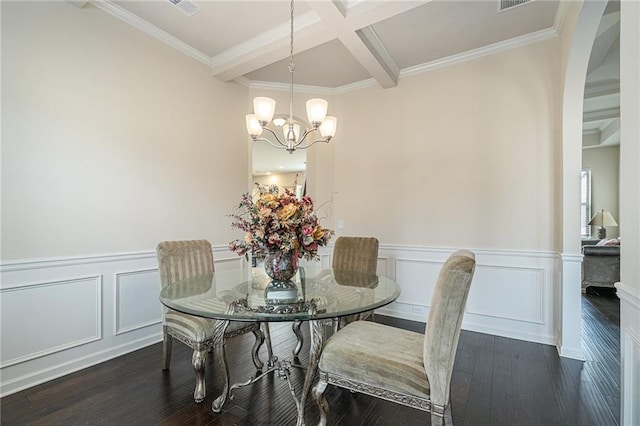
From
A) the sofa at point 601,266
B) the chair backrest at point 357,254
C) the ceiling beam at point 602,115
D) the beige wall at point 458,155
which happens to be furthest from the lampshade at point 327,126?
the ceiling beam at point 602,115

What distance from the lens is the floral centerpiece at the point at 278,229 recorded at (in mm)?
1904

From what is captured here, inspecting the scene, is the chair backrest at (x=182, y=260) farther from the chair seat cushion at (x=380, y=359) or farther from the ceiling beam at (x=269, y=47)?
the ceiling beam at (x=269, y=47)

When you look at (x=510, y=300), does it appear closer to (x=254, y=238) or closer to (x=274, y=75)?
(x=254, y=238)

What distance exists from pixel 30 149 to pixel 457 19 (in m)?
3.48

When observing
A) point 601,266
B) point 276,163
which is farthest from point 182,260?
point 276,163

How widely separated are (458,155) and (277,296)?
2563 millimetres

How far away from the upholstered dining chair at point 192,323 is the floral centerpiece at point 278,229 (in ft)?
1.83

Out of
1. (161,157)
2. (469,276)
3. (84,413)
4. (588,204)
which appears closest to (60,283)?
(84,413)

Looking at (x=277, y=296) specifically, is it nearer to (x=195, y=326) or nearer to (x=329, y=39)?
(x=195, y=326)

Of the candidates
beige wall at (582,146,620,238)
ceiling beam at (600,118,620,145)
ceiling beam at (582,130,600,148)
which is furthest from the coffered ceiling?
beige wall at (582,146,620,238)

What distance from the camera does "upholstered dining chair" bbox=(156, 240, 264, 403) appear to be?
200cm

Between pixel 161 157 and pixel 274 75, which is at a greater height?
pixel 274 75

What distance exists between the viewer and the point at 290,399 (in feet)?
6.68

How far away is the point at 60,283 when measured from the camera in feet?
7.67
